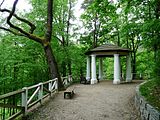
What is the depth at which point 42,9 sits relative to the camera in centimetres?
1884

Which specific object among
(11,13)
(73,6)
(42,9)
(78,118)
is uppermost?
(73,6)

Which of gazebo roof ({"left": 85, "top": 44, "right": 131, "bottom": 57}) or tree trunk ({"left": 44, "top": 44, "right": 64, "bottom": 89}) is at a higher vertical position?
gazebo roof ({"left": 85, "top": 44, "right": 131, "bottom": 57})

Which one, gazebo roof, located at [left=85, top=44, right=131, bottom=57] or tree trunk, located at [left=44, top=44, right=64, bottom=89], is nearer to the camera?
tree trunk, located at [left=44, top=44, right=64, bottom=89]

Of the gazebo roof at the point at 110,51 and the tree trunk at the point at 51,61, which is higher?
the gazebo roof at the point at 110,51

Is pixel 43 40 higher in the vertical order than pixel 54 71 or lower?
higher

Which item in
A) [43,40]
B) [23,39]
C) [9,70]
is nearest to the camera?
[43,40]

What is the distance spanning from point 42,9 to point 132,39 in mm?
12741

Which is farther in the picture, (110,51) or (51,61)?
(110,51)

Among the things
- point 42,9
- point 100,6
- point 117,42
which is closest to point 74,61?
point 42,9

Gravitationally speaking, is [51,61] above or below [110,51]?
below

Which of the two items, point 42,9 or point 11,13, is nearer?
point 11,13

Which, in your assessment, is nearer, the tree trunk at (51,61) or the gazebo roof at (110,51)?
the tree trunk at (51,61)

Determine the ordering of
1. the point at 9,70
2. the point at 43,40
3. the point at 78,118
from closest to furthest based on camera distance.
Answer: the point at 78,118, the point at 43,40, the point at 9,70

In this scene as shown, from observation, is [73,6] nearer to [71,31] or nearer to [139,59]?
[71,31]
